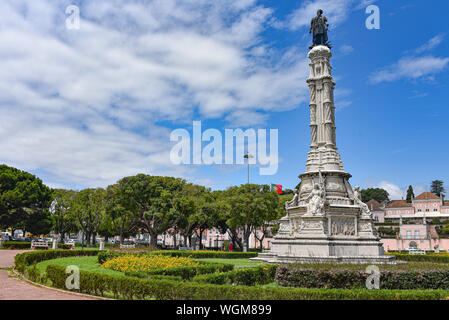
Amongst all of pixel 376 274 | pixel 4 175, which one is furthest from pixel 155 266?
pixel 4 175

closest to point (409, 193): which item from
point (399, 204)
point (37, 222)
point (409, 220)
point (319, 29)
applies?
point (399, 204)

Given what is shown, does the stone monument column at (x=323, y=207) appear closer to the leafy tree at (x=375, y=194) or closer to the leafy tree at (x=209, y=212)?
the leafy tree at (x=209, y=212)

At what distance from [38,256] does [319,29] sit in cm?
3172

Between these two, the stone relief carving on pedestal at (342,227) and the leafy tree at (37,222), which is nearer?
the stone relief carving on pedestal at (342,227)

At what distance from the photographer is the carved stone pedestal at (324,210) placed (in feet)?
79.1

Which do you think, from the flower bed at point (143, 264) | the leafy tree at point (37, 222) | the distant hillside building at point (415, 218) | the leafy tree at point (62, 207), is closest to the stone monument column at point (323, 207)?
the flower bed at point (143, 264)

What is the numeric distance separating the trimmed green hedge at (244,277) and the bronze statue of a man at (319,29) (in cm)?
2390

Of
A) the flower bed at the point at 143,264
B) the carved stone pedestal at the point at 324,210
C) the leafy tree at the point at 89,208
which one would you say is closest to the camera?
the flower bed at the point at 143,264

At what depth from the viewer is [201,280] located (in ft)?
42.7

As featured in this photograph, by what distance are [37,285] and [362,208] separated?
74.0ft

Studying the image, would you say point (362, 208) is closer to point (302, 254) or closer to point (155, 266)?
point (302, 254)

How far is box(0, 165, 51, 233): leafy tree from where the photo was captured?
44750 mm

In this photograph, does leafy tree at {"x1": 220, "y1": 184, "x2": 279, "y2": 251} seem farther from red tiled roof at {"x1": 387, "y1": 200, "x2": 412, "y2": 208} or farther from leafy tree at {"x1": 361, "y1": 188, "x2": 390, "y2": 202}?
leafy tree at {"x1": 361, "y1": 188, "x2": 390, "y2": 202}

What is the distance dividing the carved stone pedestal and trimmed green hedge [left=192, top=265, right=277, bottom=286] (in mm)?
4874
